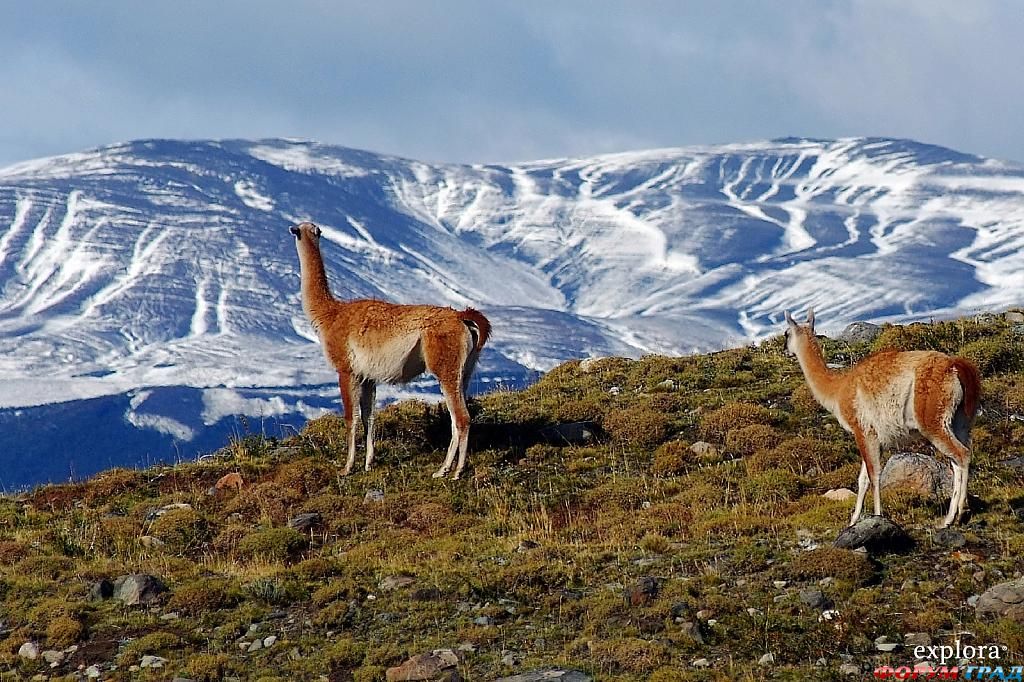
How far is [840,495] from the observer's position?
47.2 ft

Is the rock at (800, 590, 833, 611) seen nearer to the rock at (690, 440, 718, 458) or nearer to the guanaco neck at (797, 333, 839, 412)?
the guanaco neck at (797, 333, 839, 412)

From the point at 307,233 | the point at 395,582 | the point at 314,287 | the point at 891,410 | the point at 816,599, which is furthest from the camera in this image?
the point at 307,233

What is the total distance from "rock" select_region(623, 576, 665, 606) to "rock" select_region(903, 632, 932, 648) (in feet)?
7.54

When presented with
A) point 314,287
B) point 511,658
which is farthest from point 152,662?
point 314,287

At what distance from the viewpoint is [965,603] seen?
1052 cm

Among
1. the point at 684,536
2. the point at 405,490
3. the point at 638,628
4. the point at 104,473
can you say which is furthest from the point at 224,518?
the point at 638,628

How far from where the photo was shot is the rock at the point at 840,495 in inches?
560

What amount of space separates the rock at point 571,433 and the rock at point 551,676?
853cm

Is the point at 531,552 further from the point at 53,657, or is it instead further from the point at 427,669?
the point at 53,657

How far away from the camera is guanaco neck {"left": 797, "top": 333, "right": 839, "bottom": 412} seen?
45.2ft

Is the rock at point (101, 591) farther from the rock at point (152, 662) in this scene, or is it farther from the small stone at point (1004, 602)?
the small stone at point (1004, 602)

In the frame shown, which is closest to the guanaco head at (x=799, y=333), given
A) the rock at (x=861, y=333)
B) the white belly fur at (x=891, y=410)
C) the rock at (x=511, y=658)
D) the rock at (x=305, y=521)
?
the white belly fur at (x=891, y=410)

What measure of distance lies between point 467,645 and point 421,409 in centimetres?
1006

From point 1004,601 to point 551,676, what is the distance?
3944 millimetres
